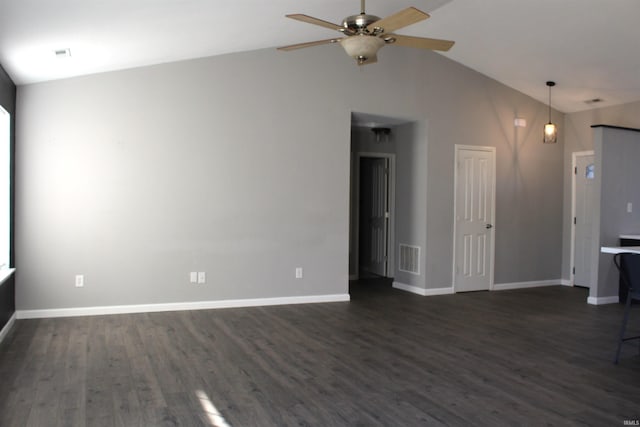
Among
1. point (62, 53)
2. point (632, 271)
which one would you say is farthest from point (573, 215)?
point (62, 53)

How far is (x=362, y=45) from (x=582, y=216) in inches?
225

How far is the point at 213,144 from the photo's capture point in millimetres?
5805

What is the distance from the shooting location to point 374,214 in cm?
862

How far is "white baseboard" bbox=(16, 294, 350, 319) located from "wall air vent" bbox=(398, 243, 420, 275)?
1.21 meters

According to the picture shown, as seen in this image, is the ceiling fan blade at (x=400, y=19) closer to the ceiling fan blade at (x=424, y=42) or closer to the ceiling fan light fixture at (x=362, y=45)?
the ceiling fan light fixture at (x=362, y=45)

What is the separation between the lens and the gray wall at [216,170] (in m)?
5.28

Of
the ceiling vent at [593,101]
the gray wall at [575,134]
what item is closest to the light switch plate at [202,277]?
the gray wall at [575,134]

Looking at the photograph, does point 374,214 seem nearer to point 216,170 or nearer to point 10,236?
point 216,170

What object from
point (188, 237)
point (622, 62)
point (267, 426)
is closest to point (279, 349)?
point (267, 426)

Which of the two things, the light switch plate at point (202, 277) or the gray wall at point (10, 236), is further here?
the light switch plate at point (202, 277)

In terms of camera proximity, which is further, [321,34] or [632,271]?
[321,34]

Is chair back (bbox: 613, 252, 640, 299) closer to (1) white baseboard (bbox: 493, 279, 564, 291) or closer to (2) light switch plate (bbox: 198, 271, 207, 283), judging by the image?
(1) white baseboard (bbox: 493, 279, 564, 291)

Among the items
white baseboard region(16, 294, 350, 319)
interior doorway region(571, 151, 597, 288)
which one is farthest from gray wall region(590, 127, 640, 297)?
white baseboard region(16, 294, 350, 319)

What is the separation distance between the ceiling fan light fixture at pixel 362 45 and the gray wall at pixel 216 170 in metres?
2.71
